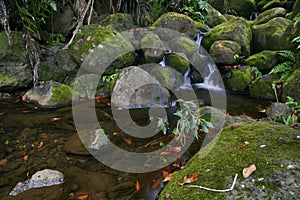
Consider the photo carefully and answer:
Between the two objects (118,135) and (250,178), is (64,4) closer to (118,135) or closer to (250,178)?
(118,135)

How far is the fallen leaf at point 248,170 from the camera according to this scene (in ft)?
5.75

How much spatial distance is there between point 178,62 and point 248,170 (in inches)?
233

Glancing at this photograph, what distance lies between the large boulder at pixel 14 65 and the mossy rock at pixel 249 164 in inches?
229

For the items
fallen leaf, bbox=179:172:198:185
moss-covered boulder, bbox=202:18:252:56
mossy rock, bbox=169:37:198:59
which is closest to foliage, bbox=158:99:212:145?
fallen leaf, bbox=179:172:198:185

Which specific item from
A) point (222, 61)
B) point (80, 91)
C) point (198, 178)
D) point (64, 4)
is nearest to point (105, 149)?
point (198, 178)

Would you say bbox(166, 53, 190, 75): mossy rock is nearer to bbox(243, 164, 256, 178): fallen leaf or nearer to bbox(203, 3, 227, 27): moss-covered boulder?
bbox(203, 3, 227, 27): moss-covered boulder

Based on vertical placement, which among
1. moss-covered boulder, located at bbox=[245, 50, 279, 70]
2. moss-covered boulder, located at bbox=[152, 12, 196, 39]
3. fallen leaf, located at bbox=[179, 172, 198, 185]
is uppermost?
moss-covered boulder, located at bbox=[152, 12, 196, 39]

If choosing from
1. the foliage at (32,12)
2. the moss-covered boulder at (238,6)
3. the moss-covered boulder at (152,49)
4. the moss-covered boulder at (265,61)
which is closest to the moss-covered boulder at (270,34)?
the moss-covered boulder at (265,61)

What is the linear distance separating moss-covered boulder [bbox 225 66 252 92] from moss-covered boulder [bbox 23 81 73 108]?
5115 millimetres

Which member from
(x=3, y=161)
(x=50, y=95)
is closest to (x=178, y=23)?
(x=50, y=95)

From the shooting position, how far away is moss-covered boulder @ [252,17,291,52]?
26.1ft

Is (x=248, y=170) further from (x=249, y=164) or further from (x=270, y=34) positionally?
(x=270, y=34)

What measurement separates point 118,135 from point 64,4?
650cm

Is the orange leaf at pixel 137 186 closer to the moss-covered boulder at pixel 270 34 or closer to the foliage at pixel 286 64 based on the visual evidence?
the foliage at pixel 286 64
